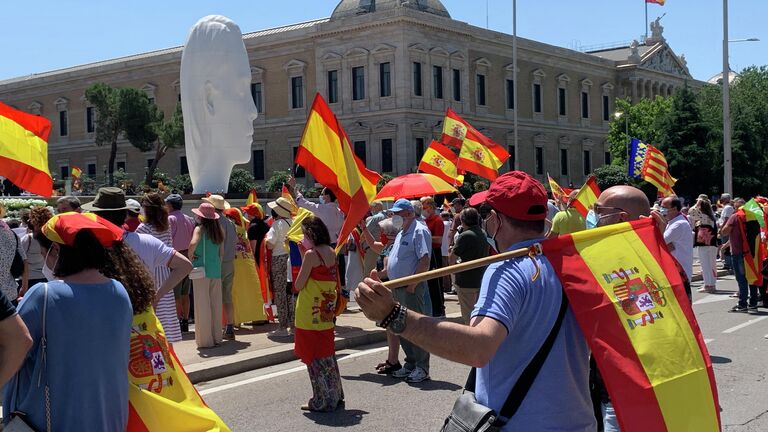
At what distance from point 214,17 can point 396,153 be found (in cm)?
3493

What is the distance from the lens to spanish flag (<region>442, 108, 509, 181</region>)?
706 inches

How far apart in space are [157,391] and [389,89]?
184 ft

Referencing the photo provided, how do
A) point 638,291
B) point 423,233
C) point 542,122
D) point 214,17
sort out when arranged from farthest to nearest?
point 542,122 < point 214,17 < point 423,233 < point 638,291

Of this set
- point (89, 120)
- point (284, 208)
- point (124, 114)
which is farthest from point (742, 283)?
point (89, 120)

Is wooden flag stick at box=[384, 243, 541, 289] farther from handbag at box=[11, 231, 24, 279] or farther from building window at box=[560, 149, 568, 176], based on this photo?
building window at box=[560, 149, 568, 176]

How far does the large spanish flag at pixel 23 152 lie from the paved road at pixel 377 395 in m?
2.35

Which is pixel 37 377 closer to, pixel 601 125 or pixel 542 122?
pixel 542 122

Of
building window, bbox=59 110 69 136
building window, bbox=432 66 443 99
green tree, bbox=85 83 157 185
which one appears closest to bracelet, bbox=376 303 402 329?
building window, bbox=432 66 443 99

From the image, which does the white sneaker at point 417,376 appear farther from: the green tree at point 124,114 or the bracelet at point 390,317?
the green tree at point 124,114

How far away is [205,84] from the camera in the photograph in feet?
81.7

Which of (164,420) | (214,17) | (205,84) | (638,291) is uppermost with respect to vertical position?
(214,17)

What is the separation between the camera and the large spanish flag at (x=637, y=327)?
3176 mm

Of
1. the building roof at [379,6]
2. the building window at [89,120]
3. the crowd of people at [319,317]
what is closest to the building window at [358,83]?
the building roof at [379,6]

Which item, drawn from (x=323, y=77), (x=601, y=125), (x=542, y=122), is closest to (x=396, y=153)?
(x=323, y=77)
